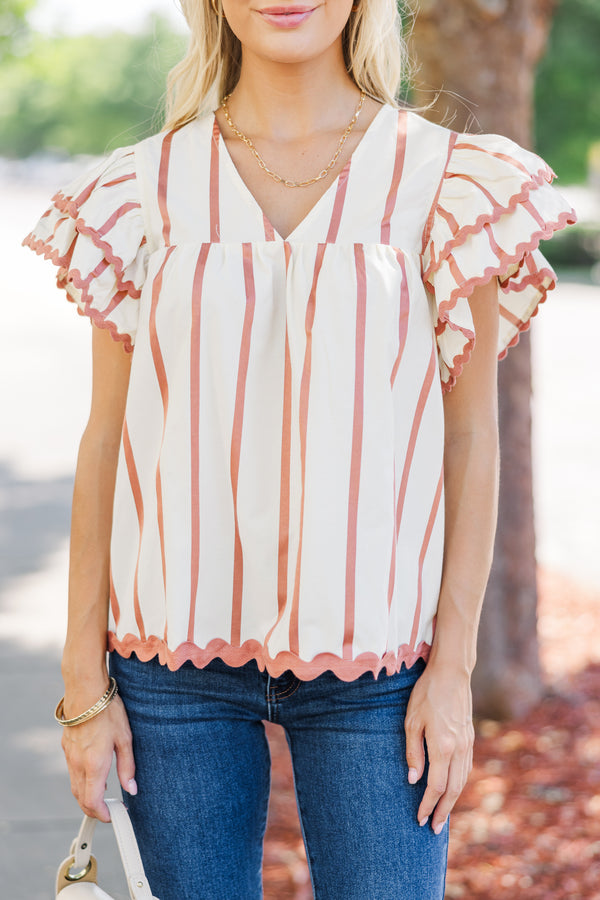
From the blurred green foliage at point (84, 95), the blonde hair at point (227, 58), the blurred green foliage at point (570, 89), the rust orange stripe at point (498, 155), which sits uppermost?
the blurred green foliage at point (84, 95)

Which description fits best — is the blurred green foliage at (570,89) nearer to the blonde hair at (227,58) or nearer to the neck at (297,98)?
the blonde hair at (227,58)

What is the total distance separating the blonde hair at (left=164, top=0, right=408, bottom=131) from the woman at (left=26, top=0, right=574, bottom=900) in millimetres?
78

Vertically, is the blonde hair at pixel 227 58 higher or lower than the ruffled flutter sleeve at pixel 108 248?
higher

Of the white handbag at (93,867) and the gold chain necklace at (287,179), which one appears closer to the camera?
the white handbag at (93,867)

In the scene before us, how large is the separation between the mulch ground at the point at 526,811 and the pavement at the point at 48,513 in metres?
0.62

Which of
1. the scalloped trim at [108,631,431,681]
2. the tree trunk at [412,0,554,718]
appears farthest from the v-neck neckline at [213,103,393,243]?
the tree trunk at [412,0,554,718]

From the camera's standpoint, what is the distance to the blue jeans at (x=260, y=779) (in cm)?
166

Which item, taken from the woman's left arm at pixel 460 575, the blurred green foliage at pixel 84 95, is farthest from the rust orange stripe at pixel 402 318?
the blurred green foliage at pixel 84 95

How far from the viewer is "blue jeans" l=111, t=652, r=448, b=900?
1662 millimetres

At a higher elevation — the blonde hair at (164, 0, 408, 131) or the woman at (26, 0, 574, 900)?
the blonde hair at (164, 0, 408, 131)

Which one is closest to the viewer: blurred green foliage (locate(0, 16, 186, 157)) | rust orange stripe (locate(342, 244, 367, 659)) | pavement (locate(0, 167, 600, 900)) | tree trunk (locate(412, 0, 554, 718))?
rust orange stripe (locate(342, 244, 367, 659))

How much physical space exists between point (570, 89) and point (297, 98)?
2527cm

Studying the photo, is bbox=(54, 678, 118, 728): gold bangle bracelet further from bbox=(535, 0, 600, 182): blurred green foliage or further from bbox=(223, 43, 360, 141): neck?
bbox=(535, 0, 600, 182): blurred green foliage

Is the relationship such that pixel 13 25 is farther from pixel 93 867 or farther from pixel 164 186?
pixel 93 867
